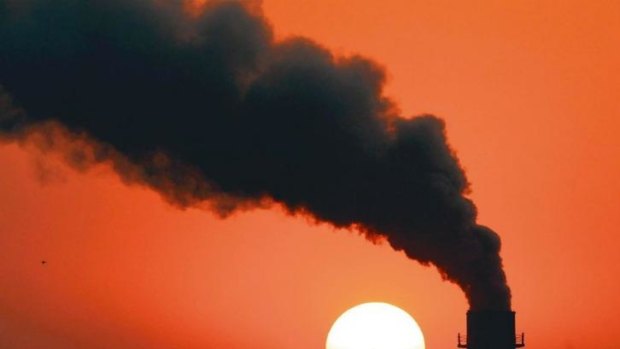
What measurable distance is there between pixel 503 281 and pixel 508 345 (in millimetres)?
2550

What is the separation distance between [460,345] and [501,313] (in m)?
3.44

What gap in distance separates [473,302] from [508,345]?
220cm

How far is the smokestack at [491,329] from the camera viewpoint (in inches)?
3804

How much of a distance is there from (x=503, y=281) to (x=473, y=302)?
1460 mm

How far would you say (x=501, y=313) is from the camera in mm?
96750

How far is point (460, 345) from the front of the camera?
326ft

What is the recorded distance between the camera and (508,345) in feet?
319

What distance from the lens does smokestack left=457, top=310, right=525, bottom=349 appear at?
317 ft

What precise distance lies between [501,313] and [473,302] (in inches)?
53.4

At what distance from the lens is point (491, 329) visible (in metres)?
96.6

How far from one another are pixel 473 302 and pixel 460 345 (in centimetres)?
276

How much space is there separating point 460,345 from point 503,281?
378 centimetres

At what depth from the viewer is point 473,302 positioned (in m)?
97.5
